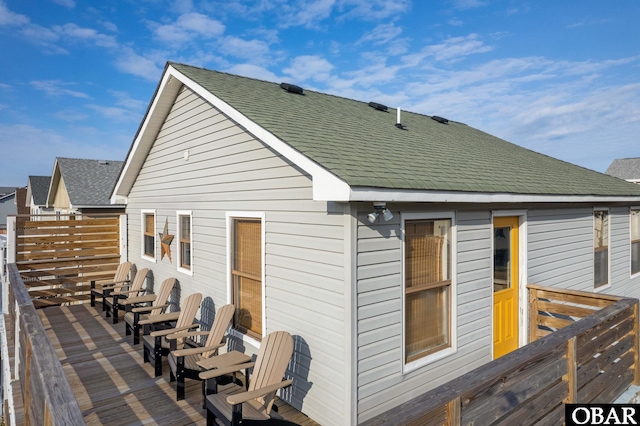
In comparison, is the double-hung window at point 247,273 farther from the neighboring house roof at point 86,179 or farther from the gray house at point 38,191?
the gray house at point 38,191

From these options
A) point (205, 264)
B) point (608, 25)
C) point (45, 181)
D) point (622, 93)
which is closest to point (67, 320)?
point (205, 264)

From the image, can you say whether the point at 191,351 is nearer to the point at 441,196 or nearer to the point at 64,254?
the point at 441,196

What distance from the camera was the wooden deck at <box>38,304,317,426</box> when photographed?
13.7 feet

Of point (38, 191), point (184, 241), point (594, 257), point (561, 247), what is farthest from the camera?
point (38, 191)

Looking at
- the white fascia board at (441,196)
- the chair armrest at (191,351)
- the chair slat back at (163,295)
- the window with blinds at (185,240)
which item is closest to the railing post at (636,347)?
the white fascia board at (441,196)

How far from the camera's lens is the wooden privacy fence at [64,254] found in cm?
933

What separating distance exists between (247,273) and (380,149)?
2507 millimetres

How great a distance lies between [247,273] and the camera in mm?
5406

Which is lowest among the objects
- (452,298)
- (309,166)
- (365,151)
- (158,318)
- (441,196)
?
(158,318)

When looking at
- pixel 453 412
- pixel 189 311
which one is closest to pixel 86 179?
pixel 189 311

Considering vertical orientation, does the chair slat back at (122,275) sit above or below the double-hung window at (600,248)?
below

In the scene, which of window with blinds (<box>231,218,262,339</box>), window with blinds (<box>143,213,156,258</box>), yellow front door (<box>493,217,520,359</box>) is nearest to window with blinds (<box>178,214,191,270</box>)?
window with blinds (<box>143,213,156,258</box>)

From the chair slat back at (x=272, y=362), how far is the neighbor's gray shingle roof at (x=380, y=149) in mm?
1910

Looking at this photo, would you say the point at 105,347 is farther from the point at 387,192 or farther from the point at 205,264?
the point at 387,192
